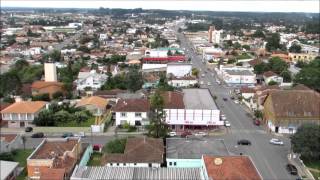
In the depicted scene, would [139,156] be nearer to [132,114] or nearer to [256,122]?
[132,114]

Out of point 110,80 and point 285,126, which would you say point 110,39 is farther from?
point 285,126

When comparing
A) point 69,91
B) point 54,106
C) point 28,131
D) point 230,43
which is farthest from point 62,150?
point 230,43

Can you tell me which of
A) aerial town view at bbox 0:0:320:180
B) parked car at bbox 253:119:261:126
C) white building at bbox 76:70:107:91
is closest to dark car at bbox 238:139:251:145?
aerial town view at bbox 0:0:320:180

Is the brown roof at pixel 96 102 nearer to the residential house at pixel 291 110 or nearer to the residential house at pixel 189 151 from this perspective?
the residential house at pixel 189 151

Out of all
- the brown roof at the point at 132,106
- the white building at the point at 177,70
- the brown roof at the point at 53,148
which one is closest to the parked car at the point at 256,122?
the brown roof at the point at 132,106

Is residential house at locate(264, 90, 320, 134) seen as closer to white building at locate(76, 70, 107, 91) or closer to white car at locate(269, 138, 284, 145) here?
white car at locate(269, 138, 284, 145)
